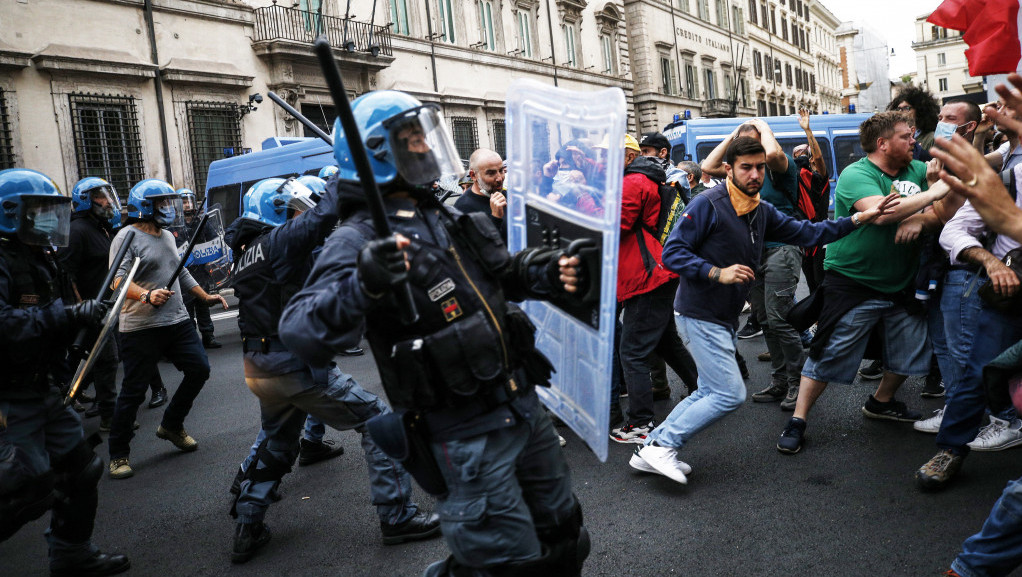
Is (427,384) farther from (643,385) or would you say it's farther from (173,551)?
(643,385)

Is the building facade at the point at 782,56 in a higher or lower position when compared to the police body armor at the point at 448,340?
higher

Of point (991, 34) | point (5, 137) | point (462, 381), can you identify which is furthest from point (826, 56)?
point (462, 381)

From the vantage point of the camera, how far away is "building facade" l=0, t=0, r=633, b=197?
14320 mm

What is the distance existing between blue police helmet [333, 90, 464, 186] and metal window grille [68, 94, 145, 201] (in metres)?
14.7

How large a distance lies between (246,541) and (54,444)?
942 mm

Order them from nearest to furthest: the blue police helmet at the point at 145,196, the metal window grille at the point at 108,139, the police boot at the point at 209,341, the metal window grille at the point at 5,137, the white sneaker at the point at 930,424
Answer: the white sneaker at the point at 930,424 → the blue police helmet at the point at 145,196 → the police boot at the point at 209,341 → the metal window grille at the point at 5,137 → the metal window grille at the point at 108,139

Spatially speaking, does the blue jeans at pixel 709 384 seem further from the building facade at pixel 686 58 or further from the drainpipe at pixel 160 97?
the building facade at pixel 686 58

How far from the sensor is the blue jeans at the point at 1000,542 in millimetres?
2383

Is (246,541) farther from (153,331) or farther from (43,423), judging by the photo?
(153,331)

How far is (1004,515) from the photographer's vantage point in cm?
241

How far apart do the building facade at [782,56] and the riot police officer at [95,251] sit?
42269 mm

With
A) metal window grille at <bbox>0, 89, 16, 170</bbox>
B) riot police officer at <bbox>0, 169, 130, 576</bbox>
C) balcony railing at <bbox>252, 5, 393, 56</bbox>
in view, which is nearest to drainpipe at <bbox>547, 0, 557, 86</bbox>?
balcony railing at <bbox>252, 5, 393, 56</bbox>

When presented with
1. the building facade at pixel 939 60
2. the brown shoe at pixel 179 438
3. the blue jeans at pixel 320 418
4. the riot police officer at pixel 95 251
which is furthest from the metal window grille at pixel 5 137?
the building facade at pixel 939 60

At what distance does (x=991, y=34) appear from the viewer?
4098 millimetres
